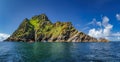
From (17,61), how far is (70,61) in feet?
45.3

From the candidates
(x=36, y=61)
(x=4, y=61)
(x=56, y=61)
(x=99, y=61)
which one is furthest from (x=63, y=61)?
(x=4, y=61)

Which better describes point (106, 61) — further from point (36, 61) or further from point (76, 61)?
point (36, 61)

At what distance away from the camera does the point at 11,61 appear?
139 ft

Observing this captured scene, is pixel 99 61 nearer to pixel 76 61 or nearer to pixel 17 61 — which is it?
pixel 76 61

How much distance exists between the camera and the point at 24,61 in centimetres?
4178

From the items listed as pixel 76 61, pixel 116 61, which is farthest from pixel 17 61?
pixel 116 61

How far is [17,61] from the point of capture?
139 ft

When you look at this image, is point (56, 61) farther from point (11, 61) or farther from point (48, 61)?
point (11, 61)

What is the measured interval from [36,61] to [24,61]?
3.27 meters

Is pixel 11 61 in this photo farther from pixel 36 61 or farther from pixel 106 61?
pixel 106 61

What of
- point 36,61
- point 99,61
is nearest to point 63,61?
point 36,61

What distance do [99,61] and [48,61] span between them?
13223mm

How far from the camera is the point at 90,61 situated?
4191 cm

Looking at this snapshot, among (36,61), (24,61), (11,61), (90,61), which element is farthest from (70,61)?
(11,61)
